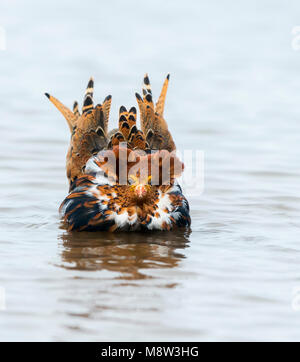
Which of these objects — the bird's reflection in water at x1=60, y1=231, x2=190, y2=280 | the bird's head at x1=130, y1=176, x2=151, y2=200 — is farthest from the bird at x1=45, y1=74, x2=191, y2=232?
the bird's reflection in water at x1=60, y1=231, x2=190, y2=280

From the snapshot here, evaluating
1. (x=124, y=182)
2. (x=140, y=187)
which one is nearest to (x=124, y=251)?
(x=140, y=187)

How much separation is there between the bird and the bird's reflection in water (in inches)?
5.0

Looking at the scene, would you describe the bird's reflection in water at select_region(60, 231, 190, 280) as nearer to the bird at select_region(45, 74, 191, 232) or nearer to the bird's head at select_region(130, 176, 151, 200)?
the bird at select_region(45, 74, 191, 232)

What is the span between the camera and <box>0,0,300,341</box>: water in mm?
5375

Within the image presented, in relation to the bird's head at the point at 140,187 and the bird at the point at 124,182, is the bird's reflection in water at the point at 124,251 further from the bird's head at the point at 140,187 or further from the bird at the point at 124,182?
the bird's head at the point at 140,187

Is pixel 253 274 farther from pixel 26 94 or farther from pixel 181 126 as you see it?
pixel 26 94

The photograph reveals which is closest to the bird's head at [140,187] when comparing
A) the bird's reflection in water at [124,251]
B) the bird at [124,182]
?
the bird at [124,182]

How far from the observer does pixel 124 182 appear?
753cm

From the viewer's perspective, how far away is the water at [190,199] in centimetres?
A: 538

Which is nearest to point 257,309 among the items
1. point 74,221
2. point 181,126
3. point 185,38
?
point 74,221

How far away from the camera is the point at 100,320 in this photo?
5.21 metres

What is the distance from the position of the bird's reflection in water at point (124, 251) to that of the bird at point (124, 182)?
126mm

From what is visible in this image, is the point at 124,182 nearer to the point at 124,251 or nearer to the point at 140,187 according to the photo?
the point at 140,187

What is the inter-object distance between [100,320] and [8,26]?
470 inches
